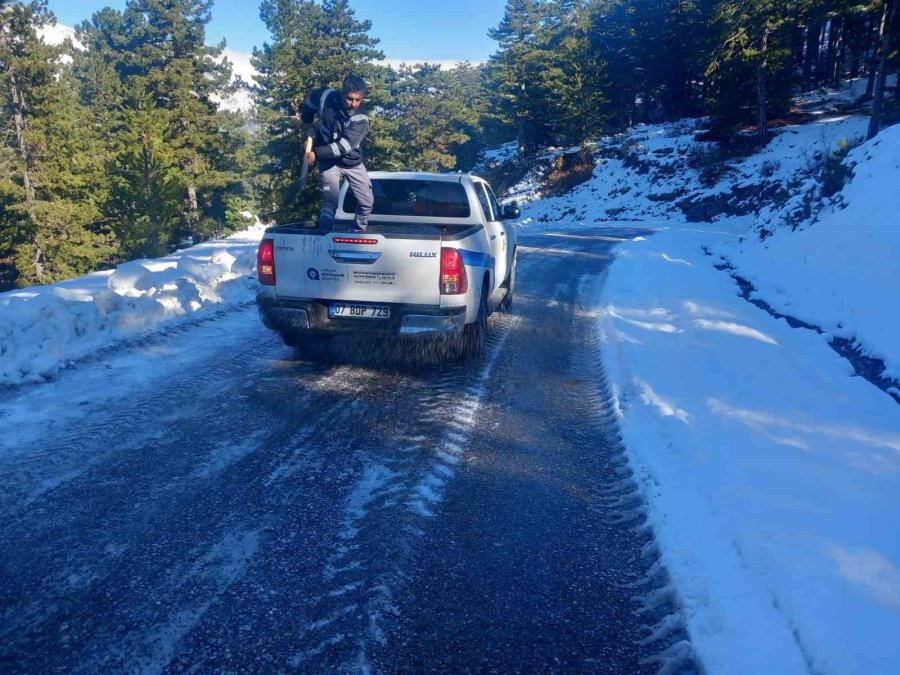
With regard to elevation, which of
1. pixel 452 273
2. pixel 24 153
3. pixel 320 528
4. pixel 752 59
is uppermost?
pixel 752 59

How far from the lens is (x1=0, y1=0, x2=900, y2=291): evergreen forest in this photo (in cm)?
2820

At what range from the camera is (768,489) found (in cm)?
364

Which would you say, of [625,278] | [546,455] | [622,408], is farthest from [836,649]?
[625,278]

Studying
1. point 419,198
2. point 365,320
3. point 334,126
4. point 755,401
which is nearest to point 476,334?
point 365,320

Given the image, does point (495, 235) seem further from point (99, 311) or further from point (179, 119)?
point (179, 119)

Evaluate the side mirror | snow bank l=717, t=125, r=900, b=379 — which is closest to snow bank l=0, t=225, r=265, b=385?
the side mirror

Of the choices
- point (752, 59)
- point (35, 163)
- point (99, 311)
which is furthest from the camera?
point (752, 59)

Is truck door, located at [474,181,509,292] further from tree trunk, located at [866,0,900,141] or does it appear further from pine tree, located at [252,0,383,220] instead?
tree trunk, located at [866,0,900,141]

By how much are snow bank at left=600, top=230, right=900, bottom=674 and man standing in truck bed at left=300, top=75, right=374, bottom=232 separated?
3.50 metres

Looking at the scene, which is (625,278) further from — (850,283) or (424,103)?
(424,103)

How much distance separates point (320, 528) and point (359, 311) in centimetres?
279

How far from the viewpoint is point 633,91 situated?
54406 mm

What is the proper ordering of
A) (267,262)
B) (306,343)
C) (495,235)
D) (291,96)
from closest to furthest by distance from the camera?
(267,262) < (306,343) < (495,235) < (291,96)

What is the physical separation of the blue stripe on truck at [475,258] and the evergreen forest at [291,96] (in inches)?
476
